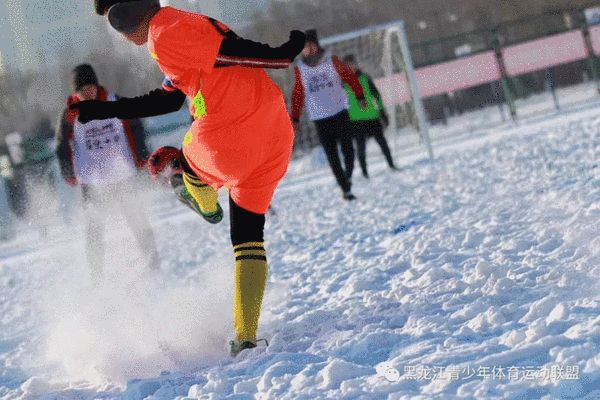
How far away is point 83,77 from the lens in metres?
5.36

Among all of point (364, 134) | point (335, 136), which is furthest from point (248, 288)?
point (364, 134)

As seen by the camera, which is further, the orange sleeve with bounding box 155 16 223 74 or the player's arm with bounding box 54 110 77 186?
the player's arm with bounding box 54 110 77 186

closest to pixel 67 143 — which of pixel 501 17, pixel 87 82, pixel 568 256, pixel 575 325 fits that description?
pixel 87 82

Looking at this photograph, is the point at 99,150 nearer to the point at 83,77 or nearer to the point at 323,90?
the point at 83,77

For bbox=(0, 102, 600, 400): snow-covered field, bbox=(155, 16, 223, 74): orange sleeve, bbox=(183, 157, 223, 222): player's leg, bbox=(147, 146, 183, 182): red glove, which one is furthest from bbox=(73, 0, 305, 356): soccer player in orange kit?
bbox=(0, 102, 600, 400): snow-covered field

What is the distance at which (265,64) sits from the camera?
9.54ft

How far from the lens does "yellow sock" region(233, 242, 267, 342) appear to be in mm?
3133

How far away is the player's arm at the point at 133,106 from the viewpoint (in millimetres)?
2994

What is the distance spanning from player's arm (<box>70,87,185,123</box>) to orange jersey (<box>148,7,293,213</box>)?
0.22ft

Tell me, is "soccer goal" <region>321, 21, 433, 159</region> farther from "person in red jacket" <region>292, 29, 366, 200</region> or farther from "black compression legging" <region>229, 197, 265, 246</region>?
"black compression legging" <region>229, 197, 265, 246</region>

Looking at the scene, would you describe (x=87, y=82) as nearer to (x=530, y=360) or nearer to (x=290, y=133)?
(x=290, y=133)

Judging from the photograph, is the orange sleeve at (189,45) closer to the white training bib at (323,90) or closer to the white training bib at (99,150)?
the white training bib at (99,150)

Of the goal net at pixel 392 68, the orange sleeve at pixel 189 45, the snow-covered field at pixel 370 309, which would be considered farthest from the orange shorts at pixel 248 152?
the goal net at pixel 392 68

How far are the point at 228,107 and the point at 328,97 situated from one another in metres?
5.20
